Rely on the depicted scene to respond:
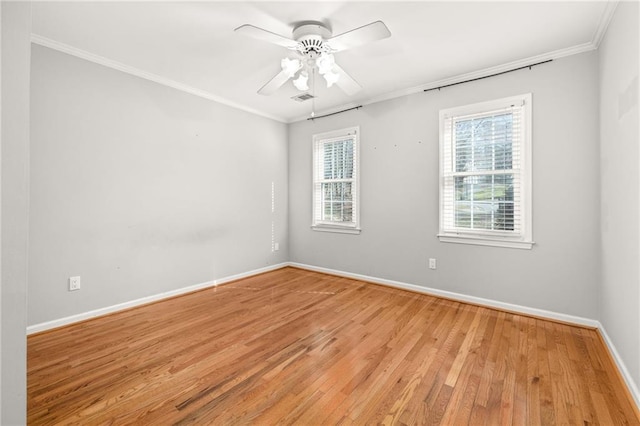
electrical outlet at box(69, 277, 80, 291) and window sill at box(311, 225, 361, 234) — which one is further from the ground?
window sill at box(311, 225, 361, 234)

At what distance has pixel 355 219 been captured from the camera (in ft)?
14.5

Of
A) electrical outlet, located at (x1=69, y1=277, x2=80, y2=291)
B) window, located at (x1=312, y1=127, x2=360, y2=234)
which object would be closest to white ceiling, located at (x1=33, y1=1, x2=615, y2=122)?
window, located at (x1=312, y1=127, x2=360, y2=234)

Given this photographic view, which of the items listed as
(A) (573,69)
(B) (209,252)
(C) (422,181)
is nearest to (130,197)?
(B) (209,252)

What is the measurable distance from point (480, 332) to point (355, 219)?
7.32ft

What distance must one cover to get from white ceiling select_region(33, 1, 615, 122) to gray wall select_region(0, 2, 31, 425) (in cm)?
148

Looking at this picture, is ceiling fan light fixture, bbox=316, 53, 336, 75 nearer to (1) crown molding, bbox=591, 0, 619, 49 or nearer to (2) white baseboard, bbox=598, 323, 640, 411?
(1) crown molding, bbox=591, 0, 619, 49

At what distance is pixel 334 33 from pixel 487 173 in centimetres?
217

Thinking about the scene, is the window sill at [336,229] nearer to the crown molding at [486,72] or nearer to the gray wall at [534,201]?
the gray wall at [534,201]

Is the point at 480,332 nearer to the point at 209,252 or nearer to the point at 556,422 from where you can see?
the point at 556,422

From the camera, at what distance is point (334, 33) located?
2570 mm

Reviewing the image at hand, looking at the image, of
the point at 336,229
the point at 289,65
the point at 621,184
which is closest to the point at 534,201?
the point at 621,184

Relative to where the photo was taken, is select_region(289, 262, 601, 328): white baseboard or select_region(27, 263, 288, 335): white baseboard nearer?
select_region(27, 263, 288, 335): white baseboard

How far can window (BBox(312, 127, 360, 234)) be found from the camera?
4434mm

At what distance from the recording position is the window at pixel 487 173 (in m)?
3.03
